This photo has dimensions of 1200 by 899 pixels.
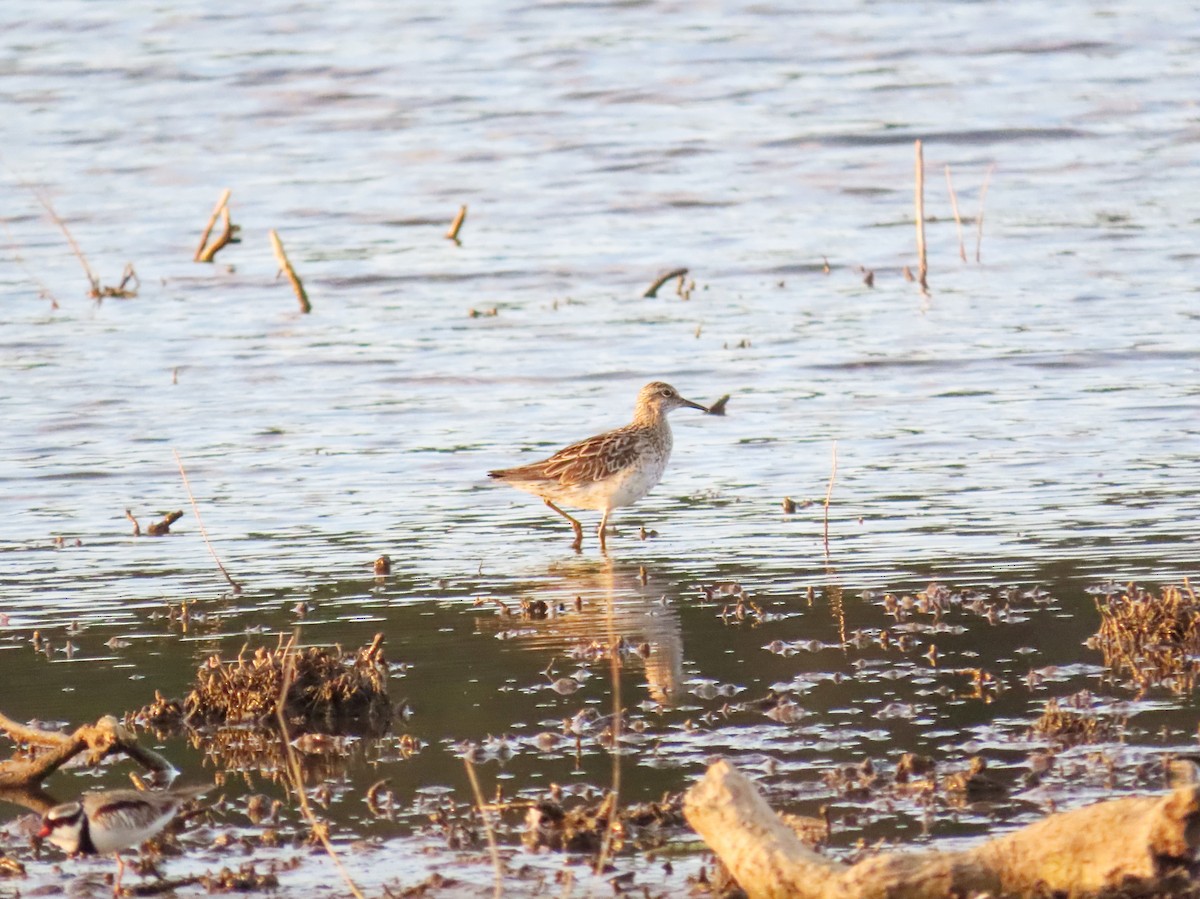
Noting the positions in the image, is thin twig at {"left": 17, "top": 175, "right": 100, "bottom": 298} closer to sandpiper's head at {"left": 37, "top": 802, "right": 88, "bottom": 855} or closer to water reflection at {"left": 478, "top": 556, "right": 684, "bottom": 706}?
water reflection at {"left": 478, "top": 556, "right": 684, "bottom": 706}

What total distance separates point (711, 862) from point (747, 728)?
1.47 m

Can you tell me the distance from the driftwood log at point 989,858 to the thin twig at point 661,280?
13.9m

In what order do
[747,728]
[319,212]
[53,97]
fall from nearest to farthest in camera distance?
[747,728] < [319,212] < [53,97]

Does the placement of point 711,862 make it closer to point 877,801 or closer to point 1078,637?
point 877,801

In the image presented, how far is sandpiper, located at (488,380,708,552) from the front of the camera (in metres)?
12.2

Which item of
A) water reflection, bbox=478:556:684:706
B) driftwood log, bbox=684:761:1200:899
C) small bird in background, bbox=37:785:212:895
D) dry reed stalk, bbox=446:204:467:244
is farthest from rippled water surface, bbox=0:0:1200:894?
driftwood log, bbox=684:761:1200:899

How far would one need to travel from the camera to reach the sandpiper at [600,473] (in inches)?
482

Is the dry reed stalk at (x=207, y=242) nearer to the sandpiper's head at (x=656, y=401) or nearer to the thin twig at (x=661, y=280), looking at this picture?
the thin twig at (x=661, y=280)

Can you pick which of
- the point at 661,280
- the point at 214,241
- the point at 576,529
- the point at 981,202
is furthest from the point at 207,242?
the point at 576,529

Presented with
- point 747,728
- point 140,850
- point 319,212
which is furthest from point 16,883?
point 319,212

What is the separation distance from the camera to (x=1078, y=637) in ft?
29.3

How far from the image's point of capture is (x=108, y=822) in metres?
6.36

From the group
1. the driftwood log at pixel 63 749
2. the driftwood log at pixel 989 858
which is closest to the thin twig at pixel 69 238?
the driftwood log at pixel 63 749

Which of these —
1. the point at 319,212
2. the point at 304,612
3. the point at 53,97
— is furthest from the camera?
the point at 53,97
